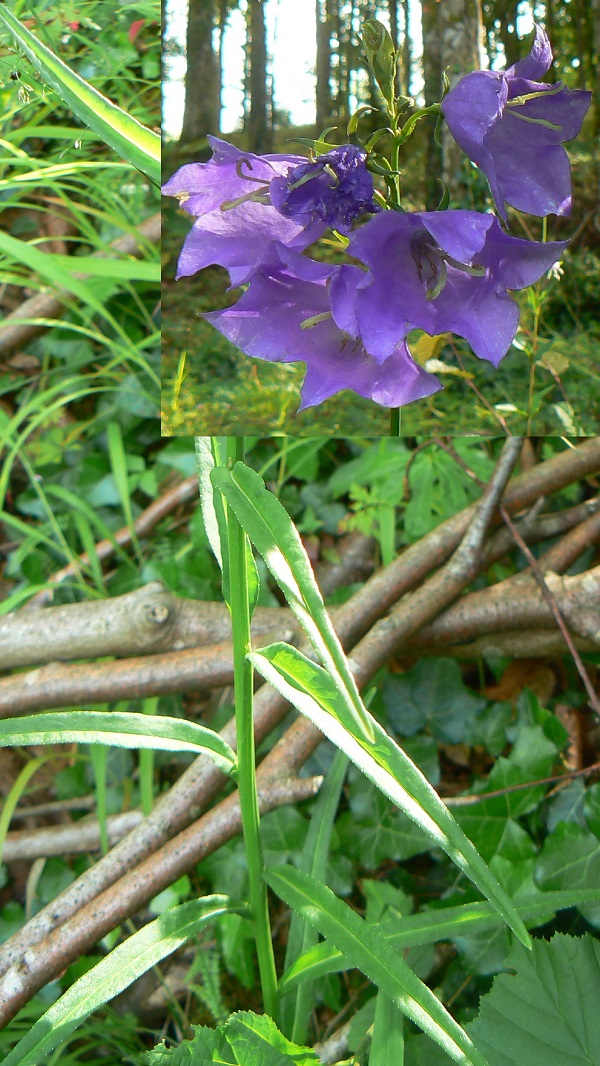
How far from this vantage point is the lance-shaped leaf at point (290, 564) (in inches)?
16.8

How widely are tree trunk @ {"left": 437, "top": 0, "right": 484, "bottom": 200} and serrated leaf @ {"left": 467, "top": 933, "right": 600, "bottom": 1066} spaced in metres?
0.57

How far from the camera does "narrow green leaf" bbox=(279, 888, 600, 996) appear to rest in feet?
1.88

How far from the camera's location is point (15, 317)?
1.29m

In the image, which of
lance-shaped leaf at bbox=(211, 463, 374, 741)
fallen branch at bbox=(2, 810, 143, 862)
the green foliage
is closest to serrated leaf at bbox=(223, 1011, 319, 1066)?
the green foliage

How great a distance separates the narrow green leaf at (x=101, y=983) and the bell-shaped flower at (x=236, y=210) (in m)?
0.45

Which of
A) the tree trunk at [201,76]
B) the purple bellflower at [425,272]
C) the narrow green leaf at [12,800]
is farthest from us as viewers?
the narrow green leaf at [12,800]

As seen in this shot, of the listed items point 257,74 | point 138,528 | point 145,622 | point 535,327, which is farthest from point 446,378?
point 138,528

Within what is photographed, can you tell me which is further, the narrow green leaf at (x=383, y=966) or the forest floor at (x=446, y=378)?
the forest floor at (x=446, y=378)

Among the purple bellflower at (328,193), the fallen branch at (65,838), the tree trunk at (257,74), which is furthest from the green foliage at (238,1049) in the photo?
the tree trunk at (257,74)

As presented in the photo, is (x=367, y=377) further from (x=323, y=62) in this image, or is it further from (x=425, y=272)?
(x=323, y=62)

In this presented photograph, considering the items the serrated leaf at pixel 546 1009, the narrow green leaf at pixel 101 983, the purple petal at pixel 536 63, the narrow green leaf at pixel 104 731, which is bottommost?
the serrated leaf at pixel 546 1009

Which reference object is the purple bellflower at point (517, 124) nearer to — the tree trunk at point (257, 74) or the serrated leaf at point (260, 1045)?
the tree trunk at point (257, 74)

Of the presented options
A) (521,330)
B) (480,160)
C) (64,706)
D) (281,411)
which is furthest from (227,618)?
(480,160)

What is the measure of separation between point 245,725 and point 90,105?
41 cm
